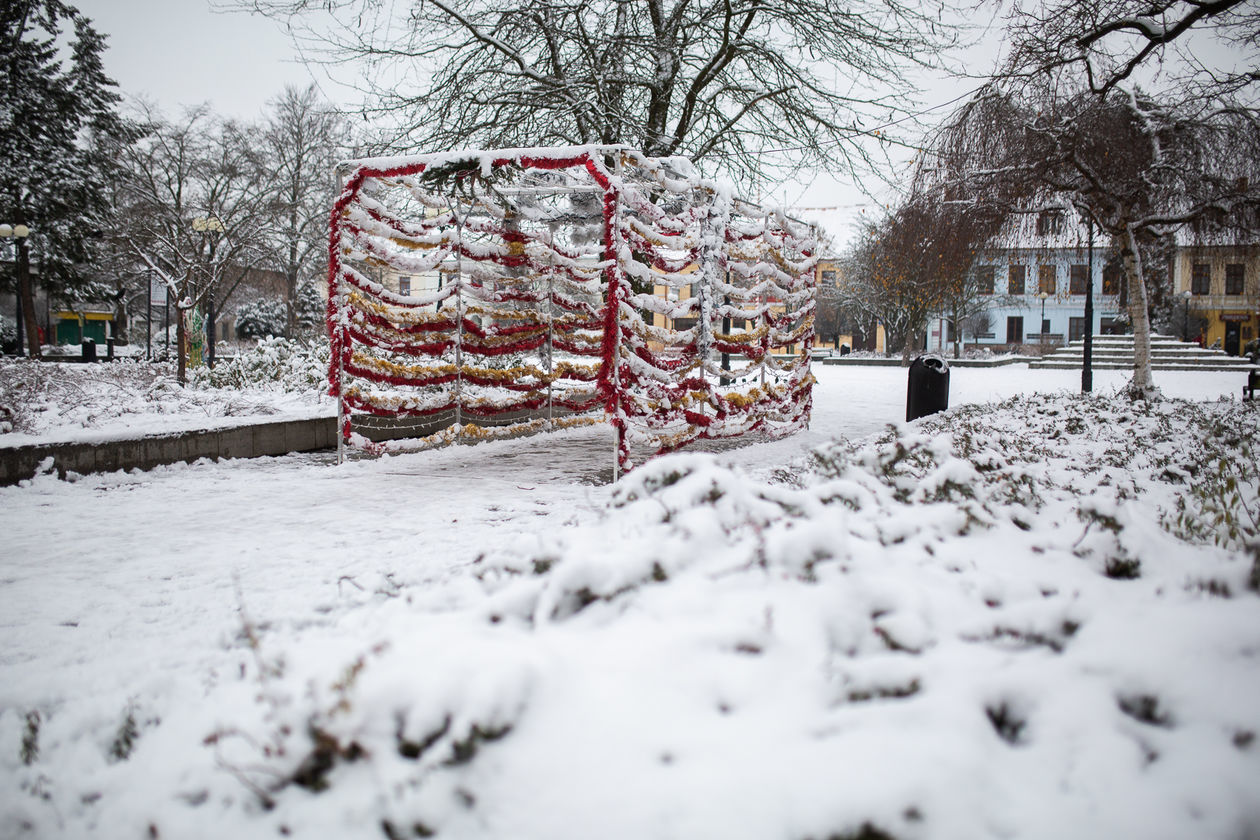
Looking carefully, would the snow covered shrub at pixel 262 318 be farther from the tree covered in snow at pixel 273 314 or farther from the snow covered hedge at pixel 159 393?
the snow covered hedge at pixel 159 393

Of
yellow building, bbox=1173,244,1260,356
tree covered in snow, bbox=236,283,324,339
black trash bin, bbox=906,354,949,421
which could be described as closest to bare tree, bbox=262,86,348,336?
tree covered in snow, bbox=236,283,324,339

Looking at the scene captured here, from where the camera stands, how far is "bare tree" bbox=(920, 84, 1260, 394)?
1165 cm

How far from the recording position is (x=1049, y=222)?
13.9m

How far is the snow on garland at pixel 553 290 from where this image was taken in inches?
273

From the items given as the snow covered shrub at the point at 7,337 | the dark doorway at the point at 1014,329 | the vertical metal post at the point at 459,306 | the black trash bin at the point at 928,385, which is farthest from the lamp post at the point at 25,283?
the dark doorway at the point at 1014,329

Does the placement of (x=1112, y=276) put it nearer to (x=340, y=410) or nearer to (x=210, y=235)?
(x=340, y=410)

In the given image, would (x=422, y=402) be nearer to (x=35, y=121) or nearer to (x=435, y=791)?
(x=435, y=791)

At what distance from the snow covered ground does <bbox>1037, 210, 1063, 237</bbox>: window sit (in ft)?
39.8

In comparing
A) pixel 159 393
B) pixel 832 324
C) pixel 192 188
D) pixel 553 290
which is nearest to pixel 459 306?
pixel 553 290

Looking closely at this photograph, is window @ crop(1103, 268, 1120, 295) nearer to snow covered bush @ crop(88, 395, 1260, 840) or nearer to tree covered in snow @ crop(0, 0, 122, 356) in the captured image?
snow covered bush @ crop(88, 395, 1260, 840)

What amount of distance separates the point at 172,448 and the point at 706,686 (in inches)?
289

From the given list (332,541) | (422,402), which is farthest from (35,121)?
(332,541)

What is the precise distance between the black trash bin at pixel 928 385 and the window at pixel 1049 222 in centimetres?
469

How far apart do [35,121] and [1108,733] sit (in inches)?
1368
